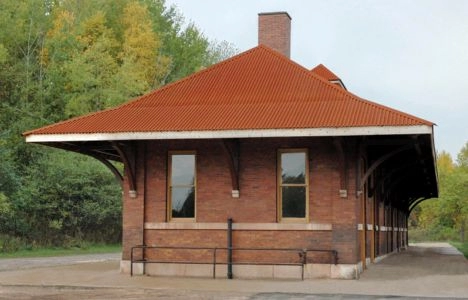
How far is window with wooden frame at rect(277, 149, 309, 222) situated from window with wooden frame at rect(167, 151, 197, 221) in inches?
88.4

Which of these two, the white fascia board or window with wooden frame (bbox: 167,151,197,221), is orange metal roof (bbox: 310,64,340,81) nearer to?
window with wooden frame (bbox: 167,151,197,221)

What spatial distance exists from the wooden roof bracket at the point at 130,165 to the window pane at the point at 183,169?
99 cm

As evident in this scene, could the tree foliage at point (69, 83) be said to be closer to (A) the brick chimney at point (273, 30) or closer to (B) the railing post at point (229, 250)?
(A) the brick chimney at point (273, 30)

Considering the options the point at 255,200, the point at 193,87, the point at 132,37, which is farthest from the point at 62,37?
the point at 255,200

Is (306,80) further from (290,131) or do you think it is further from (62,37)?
(62,37)

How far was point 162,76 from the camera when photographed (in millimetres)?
55000

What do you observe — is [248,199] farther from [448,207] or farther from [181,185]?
[448,207]

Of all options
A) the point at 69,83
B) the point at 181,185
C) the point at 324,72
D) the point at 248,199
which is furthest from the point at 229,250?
the point at 69,83

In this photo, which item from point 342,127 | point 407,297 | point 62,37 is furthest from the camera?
point 62,37

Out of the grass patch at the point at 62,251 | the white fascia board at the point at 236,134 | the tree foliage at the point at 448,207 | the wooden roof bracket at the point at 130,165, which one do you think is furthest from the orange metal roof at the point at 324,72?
the tree foliage at the point at 448,207

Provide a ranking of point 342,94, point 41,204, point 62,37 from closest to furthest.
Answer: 1. point 342,94
2. point 41,204
3. point 62,37

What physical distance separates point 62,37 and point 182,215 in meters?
31.4

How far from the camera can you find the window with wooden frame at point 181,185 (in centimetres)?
1866

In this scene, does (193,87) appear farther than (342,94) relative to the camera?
Yes
